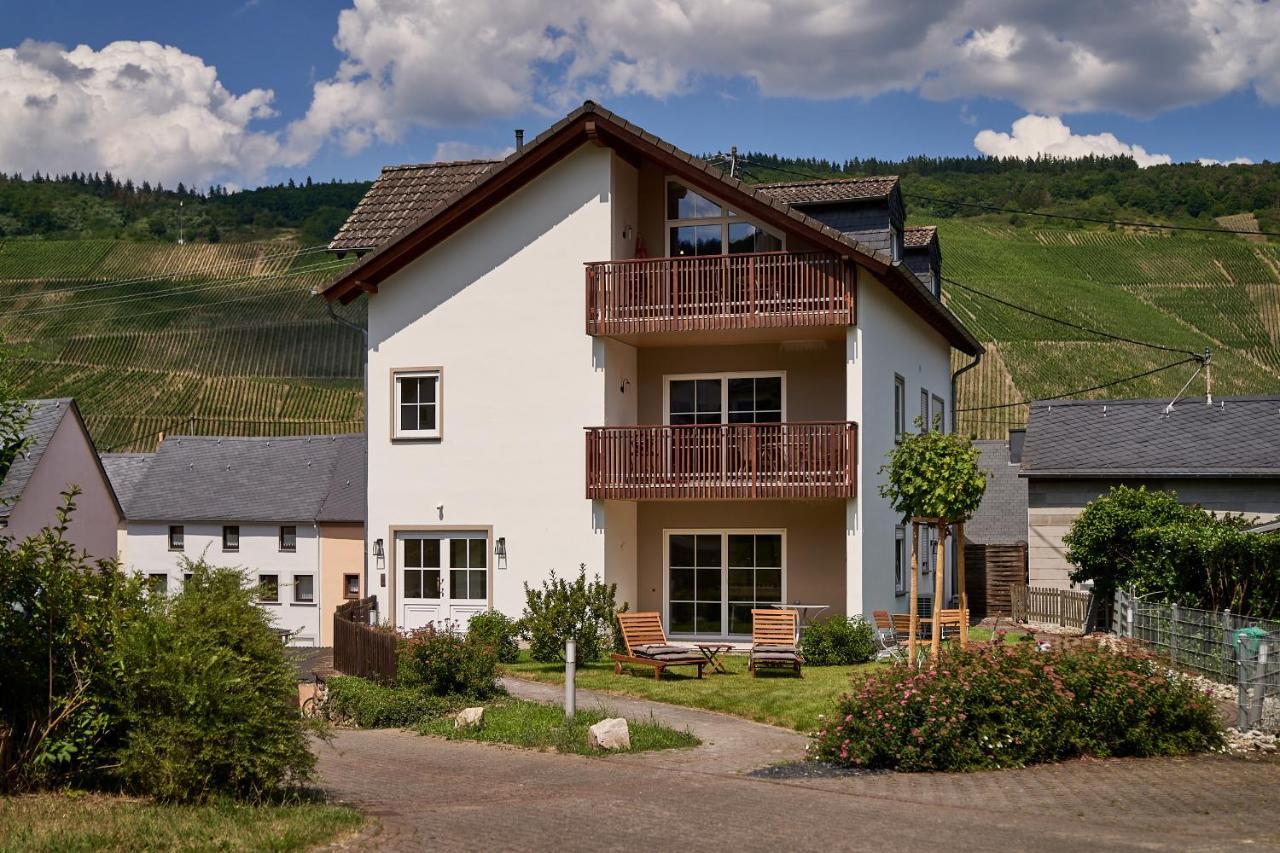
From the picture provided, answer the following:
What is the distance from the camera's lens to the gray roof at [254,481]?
168 feet

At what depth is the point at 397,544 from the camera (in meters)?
25.8

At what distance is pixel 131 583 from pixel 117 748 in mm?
1292

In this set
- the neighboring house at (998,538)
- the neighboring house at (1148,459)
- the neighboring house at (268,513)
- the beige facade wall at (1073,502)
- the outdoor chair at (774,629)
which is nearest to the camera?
the outdoor chair at (774,629)

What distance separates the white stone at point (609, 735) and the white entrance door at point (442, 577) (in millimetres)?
10773

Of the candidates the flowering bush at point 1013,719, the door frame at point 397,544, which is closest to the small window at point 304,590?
the door frame at point 397,544

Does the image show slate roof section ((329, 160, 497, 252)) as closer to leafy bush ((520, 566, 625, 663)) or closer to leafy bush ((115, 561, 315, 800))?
leafy bush ((520, 566, 625, 663))

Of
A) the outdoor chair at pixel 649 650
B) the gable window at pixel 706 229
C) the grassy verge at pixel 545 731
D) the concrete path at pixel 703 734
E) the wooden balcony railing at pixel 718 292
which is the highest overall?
the gable window at pixel 706 229

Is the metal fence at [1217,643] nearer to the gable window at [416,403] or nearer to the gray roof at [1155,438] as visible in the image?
the gray roof at [1155,438]

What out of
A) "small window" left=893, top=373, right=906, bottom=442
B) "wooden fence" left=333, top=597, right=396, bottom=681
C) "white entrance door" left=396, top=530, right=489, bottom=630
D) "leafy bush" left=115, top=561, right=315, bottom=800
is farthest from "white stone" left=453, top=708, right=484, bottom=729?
"small window" left=893, top=373, right=906, bottom=442

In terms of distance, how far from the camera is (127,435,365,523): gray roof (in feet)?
168

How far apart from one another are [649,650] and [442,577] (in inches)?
244

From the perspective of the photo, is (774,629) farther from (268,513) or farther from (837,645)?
(268,513)

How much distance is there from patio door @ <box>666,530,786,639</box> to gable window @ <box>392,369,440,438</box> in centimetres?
471

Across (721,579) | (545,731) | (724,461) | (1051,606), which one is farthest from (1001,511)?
(545,731)
